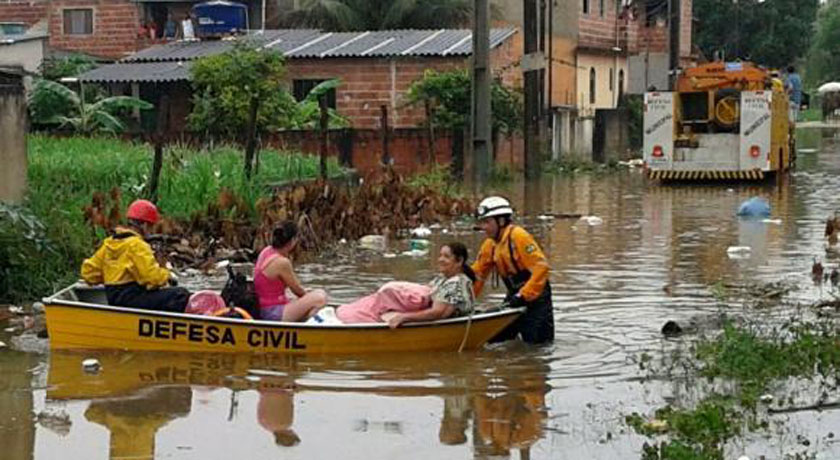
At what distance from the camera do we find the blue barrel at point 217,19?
4288cm

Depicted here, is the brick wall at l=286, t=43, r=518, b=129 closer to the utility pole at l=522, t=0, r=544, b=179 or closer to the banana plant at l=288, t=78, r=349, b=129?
the banana plant at l=288, t=78, r=349, b=129

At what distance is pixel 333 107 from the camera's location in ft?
Answer: 127

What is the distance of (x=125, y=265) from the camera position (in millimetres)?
12031

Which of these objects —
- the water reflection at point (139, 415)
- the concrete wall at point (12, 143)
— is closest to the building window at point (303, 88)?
the concrete wall at point (12, 143)

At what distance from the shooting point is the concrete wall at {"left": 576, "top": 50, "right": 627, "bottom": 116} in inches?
1964

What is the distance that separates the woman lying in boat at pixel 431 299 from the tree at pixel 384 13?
3425 centimetres

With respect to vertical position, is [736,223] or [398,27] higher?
[398,27]

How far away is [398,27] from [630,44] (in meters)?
13.2

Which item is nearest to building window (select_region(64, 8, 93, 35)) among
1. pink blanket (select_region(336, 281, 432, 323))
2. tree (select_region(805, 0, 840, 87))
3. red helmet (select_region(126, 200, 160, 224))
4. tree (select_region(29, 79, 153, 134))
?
tree (select_region(29, 79, 153, 134))

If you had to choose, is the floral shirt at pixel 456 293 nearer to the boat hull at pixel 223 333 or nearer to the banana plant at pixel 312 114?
the boat hull at pixel 223 333

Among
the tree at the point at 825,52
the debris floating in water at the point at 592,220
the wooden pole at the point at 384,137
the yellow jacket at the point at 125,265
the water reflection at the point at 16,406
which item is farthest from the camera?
the tree at the point at 825,52

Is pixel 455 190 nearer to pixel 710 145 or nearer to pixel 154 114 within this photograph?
pixel 710 145

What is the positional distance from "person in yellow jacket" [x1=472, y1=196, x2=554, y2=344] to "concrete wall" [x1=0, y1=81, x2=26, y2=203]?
5938 millimetres

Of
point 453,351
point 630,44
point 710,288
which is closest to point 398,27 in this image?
point 630,44
